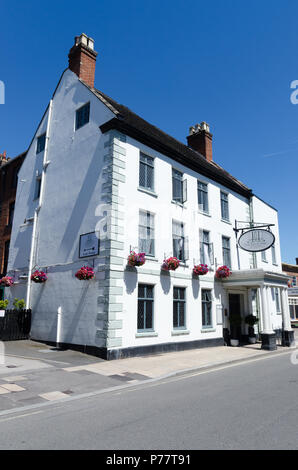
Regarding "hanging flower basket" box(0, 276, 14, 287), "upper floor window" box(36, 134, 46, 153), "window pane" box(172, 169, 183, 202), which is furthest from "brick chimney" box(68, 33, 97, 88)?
"hanging flower basket" box(0, 276, 14, 287)

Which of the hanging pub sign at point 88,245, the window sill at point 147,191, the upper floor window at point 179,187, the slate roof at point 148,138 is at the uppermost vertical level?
the slate roof at point 148,138

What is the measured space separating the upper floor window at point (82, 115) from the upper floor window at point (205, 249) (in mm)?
8378

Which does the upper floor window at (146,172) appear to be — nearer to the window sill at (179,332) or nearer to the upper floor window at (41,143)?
the window sill at (179,332)

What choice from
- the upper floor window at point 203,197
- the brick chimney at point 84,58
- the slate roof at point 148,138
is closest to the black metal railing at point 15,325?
the slate roof at point 148,138

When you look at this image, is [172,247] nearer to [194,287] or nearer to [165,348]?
[194,287]

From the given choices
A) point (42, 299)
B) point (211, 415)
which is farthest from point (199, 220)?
point (211, 415)

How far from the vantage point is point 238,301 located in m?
20.4

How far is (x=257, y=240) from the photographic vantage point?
694 inches

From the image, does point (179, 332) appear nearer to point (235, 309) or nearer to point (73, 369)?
point (235, 309)

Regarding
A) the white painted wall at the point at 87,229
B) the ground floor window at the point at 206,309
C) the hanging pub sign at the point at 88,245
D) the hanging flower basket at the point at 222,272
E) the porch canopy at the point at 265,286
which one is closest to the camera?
the hanging pub sign at the point at 88,245

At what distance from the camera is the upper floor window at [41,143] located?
19.2 meters

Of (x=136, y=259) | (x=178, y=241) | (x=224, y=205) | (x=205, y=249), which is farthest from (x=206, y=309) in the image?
(x=224, y=205)

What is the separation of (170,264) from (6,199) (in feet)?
49.3

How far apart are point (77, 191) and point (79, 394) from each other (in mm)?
9881
